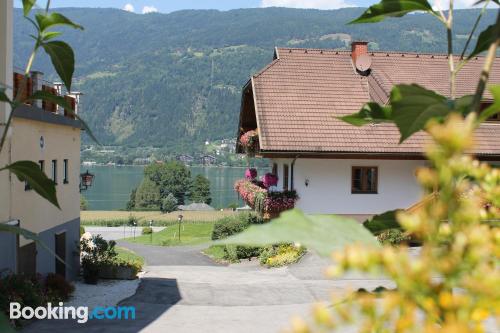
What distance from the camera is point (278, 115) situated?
2580cm

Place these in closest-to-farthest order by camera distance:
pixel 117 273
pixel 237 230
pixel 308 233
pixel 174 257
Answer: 1. pixel 308 233
2. pixel 117 273
3. pixel 237 230
4. pixel 174 257

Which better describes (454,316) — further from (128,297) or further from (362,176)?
(362,176)

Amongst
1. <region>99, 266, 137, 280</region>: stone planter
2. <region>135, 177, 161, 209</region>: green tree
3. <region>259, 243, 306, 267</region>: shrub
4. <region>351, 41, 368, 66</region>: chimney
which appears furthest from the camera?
<region>135, 177, 161, 209</region>: green tree

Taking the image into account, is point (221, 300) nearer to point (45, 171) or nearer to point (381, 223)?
point (45, 171)

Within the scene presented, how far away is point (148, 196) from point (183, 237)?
72393 millimetres

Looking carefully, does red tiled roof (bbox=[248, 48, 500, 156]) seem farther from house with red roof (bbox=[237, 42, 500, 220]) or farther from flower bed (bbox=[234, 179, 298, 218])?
flower bed (bbox=[234, 179, 298, 218])

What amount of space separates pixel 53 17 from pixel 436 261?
1.58 m

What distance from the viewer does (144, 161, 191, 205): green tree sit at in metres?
131

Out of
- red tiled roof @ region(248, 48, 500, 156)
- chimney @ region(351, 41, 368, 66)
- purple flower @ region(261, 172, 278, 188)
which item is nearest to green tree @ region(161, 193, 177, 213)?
red tiled roof @ region(248, 48, 500, 156)

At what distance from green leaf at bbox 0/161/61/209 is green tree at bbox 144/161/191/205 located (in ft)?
421

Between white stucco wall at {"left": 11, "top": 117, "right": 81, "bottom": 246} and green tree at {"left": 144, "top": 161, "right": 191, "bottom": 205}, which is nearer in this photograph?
white stucco wall at {"left": 11, "top": 117, "right": 81, "bottom": 246}

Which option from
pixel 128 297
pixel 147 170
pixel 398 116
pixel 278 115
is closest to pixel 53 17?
pixel 398 116

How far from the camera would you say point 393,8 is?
162 cm

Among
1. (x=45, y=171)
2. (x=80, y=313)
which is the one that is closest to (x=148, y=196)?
(x=45, y=171)
